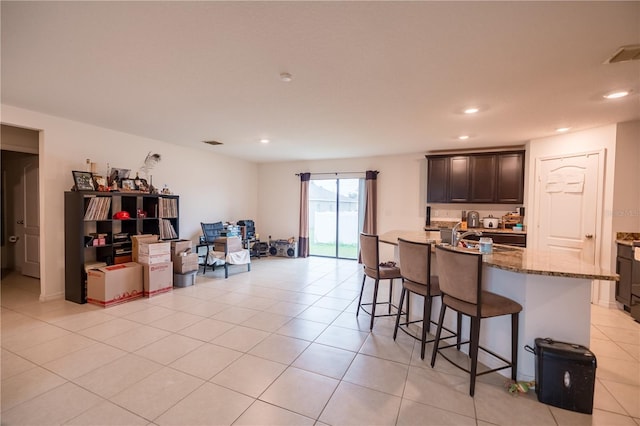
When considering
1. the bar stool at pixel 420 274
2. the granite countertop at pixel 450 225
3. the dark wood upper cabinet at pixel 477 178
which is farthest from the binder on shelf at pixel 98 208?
the dark wood upper cabinet at pixel 477 178

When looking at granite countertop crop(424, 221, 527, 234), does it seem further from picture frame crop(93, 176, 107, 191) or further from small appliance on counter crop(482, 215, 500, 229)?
picture frame crop(93, 176, 107, 191)

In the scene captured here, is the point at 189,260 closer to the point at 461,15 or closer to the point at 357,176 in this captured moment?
the point at 357,176

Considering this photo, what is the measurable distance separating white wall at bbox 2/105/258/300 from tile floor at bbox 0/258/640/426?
88cm

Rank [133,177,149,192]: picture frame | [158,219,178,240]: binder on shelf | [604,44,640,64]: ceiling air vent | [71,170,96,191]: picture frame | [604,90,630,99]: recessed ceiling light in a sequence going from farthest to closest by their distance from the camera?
[158,219,178,240]: binder on shelf, [133,177,149,192]: picture frame, [71,170,96,191]: picture frame, [604,90,630,99]: recessed ceiling light, [604,44,640,64]: ceiling air vent

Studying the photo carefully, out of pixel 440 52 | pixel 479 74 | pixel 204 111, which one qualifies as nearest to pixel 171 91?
pixel 204 111

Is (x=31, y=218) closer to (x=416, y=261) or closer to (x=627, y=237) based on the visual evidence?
(x=416, y=261)

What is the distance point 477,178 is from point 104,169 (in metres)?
6.48

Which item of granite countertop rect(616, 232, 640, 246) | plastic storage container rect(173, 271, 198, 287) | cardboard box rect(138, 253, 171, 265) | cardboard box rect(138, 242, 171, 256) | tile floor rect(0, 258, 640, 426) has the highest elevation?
granite countertop rect(616, 232, 640, 246)

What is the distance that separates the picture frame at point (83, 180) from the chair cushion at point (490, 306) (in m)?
4.67

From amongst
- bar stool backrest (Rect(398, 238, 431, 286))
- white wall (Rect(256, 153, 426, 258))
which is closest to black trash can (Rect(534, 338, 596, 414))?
bar stool backrest (Rect(398, 238, 431, 286))

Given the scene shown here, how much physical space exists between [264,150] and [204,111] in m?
2.52

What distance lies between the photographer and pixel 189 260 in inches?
187

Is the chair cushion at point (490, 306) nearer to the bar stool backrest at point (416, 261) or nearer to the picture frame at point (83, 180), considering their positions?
the bar stool backrest at point (416, 261)

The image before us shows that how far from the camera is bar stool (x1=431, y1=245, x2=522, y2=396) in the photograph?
208 cm
